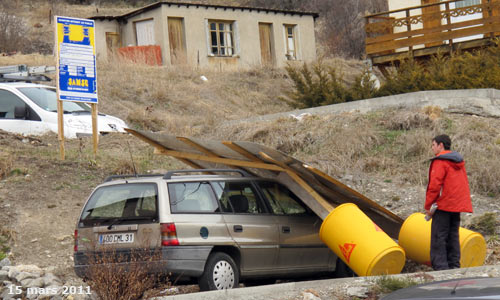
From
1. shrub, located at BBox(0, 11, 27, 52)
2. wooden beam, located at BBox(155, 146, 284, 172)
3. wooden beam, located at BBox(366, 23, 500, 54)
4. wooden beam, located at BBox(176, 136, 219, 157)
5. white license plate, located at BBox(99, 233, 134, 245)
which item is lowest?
white license plate, located at BBox(99, 233, 134, 245)

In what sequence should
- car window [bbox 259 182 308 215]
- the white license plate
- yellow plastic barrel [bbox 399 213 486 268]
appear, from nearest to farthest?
the white license plate → yellow plastic barrel [bbox 399 213 486 268] → car window [bbox 259 182 308 215]

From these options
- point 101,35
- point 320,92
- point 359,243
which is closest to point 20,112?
point 320,92

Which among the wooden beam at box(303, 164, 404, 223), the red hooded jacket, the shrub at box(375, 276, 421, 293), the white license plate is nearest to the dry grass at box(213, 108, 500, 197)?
the wooden beam at box(303, 164, 404, 223)

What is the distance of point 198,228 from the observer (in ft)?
26.3

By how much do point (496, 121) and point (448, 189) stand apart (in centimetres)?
764

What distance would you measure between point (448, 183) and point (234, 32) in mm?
24151

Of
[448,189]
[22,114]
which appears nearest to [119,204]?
[448,189]

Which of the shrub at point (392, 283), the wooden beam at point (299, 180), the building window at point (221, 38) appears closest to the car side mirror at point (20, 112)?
the wooden beam at point (299, 180)

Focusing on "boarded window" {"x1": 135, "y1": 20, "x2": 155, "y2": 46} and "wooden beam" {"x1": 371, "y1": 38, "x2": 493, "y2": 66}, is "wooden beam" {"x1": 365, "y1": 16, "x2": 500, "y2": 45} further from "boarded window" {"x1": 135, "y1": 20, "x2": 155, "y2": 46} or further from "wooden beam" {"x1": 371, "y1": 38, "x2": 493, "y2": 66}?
"boarded window" {"x1": 135, "y1": 20, "x2": 155, "y2": 46}

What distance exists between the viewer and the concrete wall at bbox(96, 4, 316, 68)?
1177 inches

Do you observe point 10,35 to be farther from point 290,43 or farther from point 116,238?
point 116,238

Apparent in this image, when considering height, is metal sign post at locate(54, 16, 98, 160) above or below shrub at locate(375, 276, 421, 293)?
above

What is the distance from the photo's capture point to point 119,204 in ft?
27.0

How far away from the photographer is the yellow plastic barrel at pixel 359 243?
28.1ft
